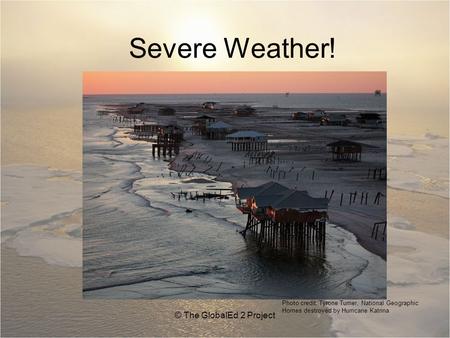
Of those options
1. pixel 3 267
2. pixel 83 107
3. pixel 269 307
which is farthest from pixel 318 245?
pixel 3 267

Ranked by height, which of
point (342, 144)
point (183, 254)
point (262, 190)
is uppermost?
point (342, 144)

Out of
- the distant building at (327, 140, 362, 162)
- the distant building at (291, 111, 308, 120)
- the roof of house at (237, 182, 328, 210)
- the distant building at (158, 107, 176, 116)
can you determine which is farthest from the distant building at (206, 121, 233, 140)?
the roof of house at (237, 182, 328, 210)

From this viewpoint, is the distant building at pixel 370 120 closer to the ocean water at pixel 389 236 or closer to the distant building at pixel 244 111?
the ocean water at pixel 389 236

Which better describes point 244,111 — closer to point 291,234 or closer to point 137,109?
point 137,109

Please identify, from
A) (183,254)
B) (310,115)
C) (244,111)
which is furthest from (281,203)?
(310,115)

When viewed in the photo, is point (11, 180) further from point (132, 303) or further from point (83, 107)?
point (132, 303)

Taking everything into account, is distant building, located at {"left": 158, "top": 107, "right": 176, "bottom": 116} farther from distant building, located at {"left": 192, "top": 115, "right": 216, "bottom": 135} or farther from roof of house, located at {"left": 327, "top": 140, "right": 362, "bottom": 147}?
roof of house, located at {"left": 327, "top": 140, "right": 362, "bottom": 147}

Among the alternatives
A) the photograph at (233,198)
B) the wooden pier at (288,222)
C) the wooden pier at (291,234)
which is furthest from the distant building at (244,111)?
the wooden pier at (291,234)
